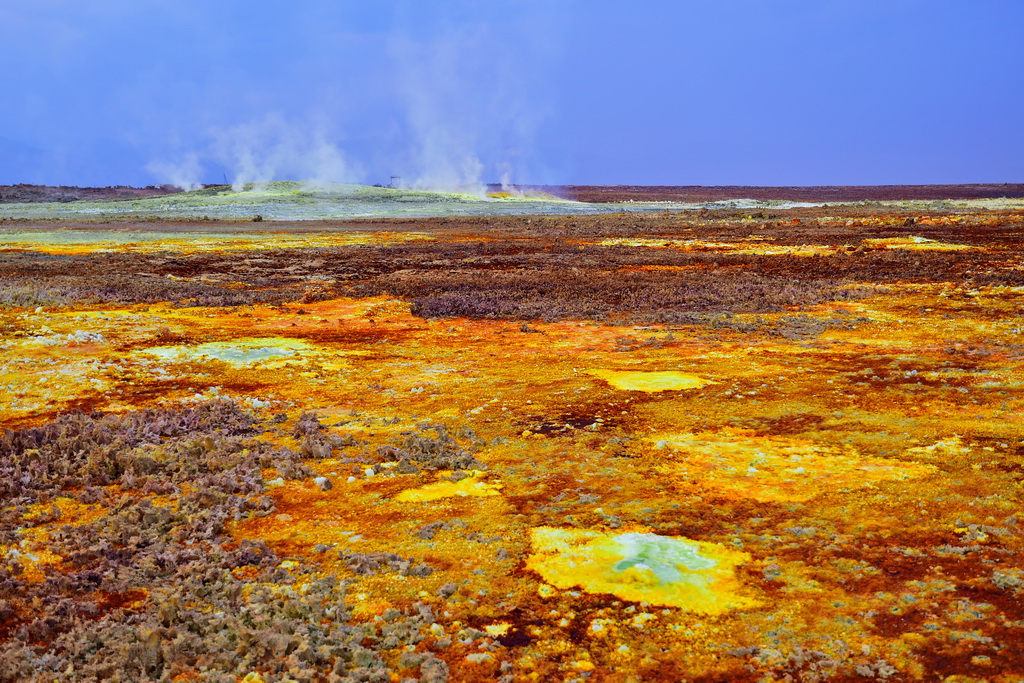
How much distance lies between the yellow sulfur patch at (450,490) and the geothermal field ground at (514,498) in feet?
0.18

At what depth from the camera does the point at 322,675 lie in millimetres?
4879

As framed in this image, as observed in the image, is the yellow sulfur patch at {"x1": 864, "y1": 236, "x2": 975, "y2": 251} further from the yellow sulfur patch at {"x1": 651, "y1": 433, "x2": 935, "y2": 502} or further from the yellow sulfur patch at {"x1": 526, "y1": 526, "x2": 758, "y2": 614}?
the yellow sulfur patch at {"x1": 526, "y1": 526, "x2": 758, "y2": 614}

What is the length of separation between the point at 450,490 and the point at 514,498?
0.78m

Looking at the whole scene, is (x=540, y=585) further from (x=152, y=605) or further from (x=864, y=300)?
(x=864, y=300)

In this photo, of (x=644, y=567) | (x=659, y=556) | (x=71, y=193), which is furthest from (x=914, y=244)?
(x=71, y=193)

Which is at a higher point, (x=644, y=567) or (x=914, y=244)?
(x=914, y=244)

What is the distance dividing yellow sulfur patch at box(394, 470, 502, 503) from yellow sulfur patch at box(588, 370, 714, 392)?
4.93 metres

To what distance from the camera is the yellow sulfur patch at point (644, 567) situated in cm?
582

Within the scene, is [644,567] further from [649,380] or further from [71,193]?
[71,193]

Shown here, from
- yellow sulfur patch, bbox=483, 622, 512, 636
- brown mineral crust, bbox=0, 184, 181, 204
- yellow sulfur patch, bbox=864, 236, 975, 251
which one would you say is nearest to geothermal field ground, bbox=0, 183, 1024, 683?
yellow sulfur patch, bbox=483, 622, 512, 636

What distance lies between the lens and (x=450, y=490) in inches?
322

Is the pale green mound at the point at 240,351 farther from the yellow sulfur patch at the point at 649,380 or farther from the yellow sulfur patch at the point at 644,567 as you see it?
the yellow sulfur patch at the point at 644,567

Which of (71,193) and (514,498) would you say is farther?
(71,193)

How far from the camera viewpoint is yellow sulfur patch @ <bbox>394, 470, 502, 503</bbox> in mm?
7977
